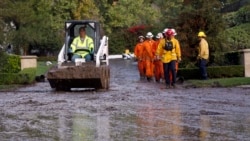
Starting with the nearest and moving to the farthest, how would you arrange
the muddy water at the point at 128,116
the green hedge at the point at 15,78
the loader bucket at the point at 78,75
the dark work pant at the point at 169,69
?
the muddy water at the point at 128,116, the loader bucket at the point at 78,75, the dark work pant at the point at 169,69, the green hedge at the point at 15,78

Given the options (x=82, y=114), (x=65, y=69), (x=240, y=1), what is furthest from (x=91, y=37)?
(x=240, y=1)

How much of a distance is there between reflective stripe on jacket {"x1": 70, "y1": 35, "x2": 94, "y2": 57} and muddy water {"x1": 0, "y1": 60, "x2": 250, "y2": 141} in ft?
10.1

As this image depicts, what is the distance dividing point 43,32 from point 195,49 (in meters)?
33.8

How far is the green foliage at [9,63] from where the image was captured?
27406mm

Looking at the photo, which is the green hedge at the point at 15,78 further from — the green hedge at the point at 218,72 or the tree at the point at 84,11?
the tree at the point at 84,11

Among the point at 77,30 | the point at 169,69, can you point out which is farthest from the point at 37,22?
the point at 169,69

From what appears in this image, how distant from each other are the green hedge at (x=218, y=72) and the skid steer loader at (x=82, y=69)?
4.15 m

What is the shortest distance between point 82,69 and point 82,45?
2180 mm

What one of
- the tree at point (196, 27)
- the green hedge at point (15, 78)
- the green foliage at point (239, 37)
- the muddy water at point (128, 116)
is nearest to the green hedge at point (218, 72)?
the tree at point (196, 27)

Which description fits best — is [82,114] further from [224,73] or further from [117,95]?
[224,73]

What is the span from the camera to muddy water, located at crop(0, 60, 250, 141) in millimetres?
10727

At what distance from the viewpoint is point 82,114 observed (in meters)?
13.7

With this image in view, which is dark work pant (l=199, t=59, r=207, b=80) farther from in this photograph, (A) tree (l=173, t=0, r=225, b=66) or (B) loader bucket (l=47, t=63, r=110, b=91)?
(B) loader bucket (l=47, t=63, r=110, b=91)

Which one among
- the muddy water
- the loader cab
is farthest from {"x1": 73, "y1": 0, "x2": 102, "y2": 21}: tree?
the muddy water
